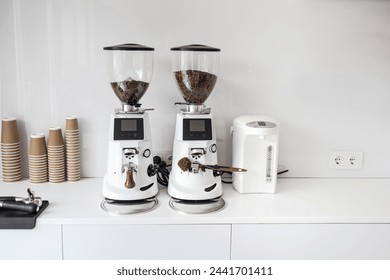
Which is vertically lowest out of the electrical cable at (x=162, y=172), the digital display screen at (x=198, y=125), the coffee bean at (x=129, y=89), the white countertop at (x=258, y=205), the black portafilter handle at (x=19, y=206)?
the white countertop at (x=258, y=205)

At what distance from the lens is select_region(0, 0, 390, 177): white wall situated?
1604 mm

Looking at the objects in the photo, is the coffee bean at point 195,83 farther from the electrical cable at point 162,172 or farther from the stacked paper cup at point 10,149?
the stacked paper cup at point 10,149

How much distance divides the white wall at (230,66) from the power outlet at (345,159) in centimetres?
3

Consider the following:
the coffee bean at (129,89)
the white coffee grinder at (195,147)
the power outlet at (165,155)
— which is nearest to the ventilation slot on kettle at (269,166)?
the white coffee grinder at (195,147)

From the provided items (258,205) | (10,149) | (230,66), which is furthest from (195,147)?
(10,149)

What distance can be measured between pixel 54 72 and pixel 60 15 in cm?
24

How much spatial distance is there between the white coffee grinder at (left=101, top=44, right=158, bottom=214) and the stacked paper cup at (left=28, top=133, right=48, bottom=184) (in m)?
0.38

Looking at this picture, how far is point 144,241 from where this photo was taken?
1.30 m

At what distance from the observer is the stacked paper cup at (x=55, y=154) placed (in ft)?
5.25

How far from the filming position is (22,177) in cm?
170

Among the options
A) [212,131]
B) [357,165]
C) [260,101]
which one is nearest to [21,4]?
[212,131]
